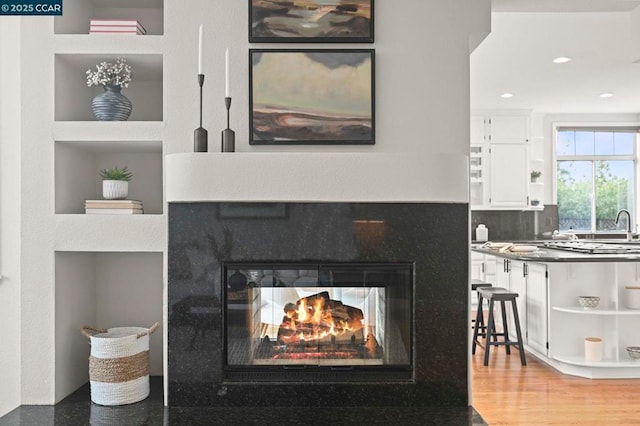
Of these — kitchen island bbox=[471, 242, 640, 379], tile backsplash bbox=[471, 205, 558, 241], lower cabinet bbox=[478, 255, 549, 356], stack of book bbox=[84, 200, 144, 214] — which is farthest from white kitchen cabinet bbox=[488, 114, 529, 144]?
stack of book bbox=[84, 200, 144, 214]

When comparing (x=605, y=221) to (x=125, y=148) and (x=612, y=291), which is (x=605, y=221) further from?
(x=125, y=148)

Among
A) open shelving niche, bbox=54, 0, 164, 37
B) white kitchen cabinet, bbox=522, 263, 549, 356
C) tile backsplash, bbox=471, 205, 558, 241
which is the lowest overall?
white kitchen cabinet, bbox=522, 263, 549, 356

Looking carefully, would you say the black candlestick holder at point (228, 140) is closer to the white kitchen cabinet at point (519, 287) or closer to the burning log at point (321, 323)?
the burning log at point (321, 323)

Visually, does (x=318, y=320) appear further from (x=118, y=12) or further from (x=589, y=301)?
(x=589, y=301)

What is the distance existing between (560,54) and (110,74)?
404 centimetres

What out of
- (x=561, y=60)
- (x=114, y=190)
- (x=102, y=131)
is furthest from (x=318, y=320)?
(x=561, y=60)

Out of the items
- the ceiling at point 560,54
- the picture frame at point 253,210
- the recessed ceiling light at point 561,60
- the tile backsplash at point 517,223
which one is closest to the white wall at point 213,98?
the picture frame at point 253,210

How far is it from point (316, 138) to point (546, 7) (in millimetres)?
1600

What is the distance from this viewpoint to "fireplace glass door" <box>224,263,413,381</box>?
2.82 meters

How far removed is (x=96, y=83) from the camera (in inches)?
116

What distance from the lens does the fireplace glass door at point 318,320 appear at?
282 cm

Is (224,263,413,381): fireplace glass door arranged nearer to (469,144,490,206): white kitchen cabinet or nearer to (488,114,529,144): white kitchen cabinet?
(469,144,490,206): white kitchen cabinet

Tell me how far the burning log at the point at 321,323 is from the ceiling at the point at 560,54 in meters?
1.94

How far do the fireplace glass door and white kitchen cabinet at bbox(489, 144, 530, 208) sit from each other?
5.45 metres
